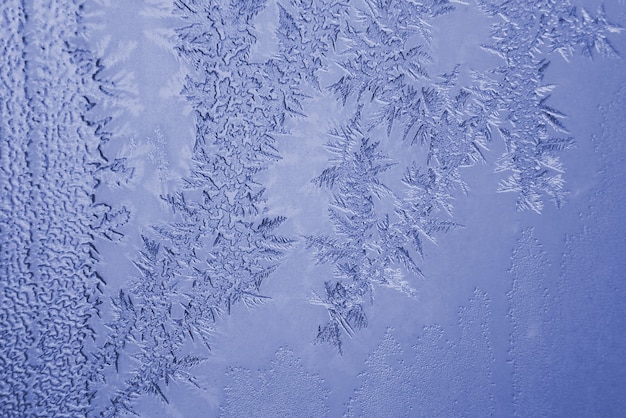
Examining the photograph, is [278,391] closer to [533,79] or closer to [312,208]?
[312,208]

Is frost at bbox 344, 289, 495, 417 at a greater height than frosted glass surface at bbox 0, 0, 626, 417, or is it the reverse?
frosted glass surface at bbox 0, 0, 626, 417

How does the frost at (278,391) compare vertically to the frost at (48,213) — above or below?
below

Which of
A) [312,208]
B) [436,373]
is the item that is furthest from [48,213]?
[436,373]

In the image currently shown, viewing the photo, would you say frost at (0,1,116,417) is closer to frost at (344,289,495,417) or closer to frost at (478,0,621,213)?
frost at (344,289,495,417)

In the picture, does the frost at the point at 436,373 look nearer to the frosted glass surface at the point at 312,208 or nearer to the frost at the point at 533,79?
the frosted glass surface at the point at 312,208

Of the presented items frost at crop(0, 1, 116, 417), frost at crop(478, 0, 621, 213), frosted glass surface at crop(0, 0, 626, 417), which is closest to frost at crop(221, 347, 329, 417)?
frosted glass surface at crop(0, 0, 626, 417)

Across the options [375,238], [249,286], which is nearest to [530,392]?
[375,238]

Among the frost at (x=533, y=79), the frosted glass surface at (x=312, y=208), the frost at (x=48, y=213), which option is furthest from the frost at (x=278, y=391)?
the frost at (x=533, y=79)

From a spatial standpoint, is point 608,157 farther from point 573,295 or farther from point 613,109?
Answer: point 573,295
